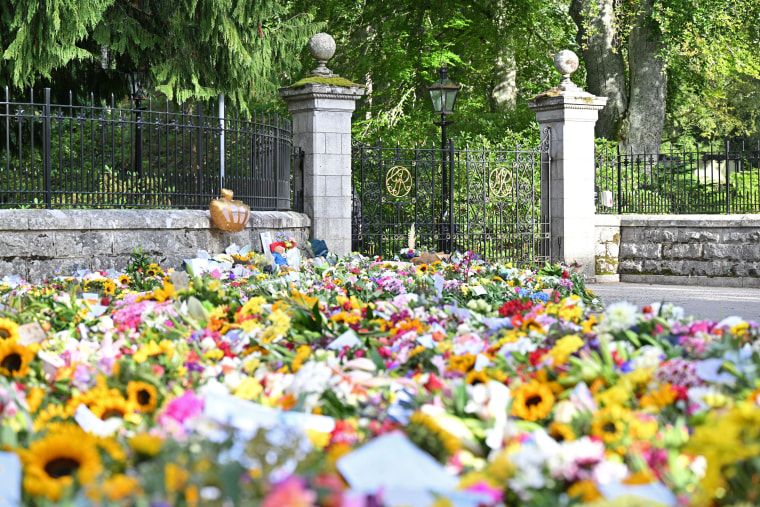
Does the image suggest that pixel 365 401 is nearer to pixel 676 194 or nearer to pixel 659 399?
pixel 659 399

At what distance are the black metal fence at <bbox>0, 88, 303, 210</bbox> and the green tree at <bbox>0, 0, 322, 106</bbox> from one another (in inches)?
120

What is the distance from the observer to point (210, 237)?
8.93 meters

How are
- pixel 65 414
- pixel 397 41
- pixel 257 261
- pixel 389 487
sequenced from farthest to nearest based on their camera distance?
pixel 397 41, pixel 257 261, pixel 65 414, pixel 389 487

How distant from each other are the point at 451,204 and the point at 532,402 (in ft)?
34.3

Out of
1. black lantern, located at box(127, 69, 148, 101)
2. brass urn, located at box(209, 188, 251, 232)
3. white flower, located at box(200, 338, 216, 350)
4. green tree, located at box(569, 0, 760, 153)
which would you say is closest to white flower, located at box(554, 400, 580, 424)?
white flower, located at box(200, 338, 216, 350)

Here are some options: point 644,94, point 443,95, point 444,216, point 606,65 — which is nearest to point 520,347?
point 444,216

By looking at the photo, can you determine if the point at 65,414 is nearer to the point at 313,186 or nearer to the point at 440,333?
the point at 440,333

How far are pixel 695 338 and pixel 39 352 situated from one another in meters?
1.98

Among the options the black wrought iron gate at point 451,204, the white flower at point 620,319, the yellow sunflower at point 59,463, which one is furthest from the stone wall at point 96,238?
the yellow sunflower at point 59,463

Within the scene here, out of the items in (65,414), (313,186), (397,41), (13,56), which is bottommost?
(65,414)

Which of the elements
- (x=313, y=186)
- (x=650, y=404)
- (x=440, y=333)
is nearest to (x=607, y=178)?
(x=313, y=186)

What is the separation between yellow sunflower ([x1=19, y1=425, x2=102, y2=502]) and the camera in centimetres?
146

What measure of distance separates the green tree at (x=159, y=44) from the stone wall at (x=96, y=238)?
16.2ft

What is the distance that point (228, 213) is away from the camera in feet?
28.8
